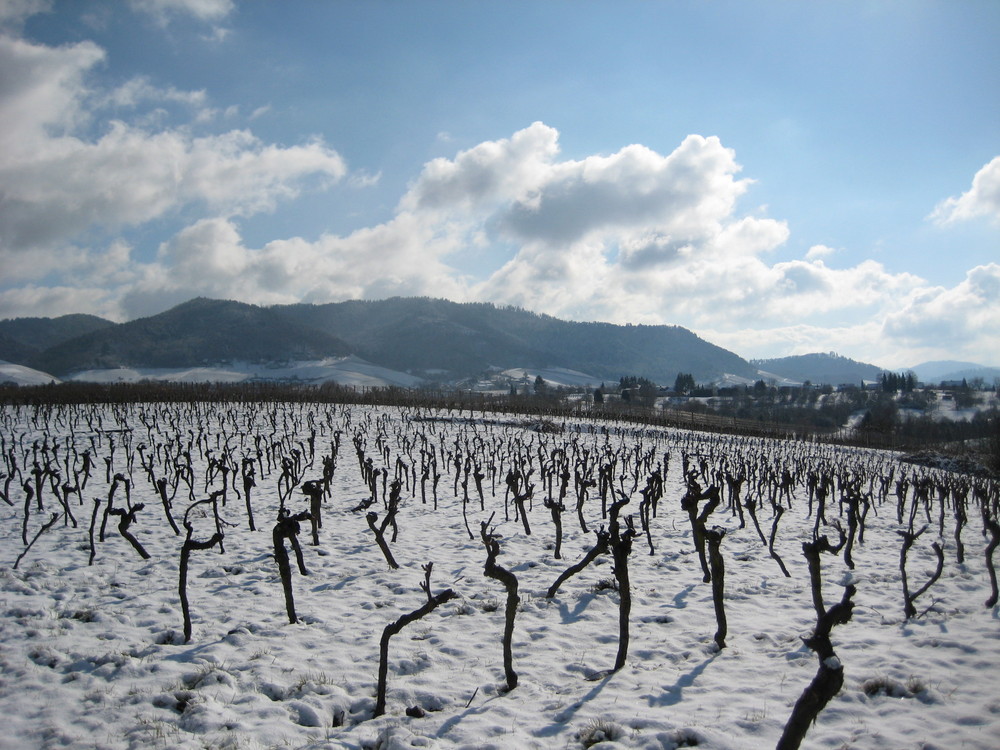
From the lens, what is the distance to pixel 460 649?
6.38 metres

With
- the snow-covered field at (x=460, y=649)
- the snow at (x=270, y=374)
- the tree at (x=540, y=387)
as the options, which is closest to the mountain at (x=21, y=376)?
the snow at (x=270, y=374)

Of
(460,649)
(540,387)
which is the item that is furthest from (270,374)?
(460,649)

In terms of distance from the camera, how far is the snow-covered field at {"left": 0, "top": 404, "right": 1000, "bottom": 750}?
15.5 ft

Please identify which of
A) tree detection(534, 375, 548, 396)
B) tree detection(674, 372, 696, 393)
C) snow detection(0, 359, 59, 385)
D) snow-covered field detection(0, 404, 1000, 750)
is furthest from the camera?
tree detection(674, 372, 696, 393)

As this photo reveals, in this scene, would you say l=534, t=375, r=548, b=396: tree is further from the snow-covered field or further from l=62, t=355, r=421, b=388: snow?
the snow-covered field

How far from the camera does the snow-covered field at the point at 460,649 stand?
4.73 m

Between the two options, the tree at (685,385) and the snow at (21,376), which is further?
the tree at (685,385)

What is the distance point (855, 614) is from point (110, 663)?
9.53 meters

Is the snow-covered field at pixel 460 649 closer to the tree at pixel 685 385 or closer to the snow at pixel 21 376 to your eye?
the tree at pixel 685 385

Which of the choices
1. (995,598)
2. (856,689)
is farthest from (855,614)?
(856,689)

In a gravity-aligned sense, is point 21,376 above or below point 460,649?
below

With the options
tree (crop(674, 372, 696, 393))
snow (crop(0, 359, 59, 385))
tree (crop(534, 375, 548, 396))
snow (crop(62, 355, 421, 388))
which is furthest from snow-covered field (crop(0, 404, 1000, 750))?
snow (crop(62, 355, 421, 388))

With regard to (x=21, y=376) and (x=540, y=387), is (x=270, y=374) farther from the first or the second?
(x=540, y=387)

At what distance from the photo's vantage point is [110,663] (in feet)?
19.0
